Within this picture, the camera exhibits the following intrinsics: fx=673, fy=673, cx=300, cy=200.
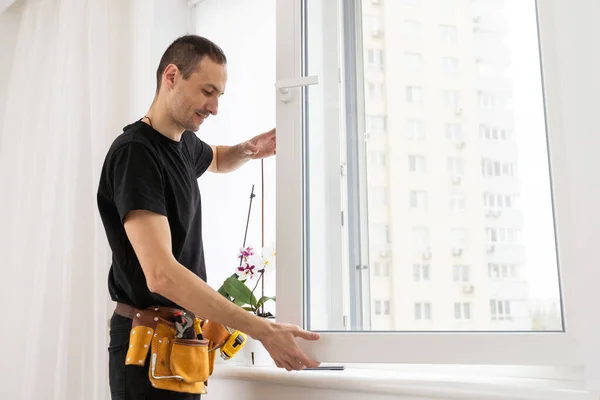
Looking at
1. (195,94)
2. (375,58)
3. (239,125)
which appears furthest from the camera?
(239,125)

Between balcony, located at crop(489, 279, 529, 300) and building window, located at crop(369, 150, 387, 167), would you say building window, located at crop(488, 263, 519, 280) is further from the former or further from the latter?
building window, located at crop(369, 150, 387, 167)

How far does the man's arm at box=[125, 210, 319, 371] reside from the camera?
59.4 inches

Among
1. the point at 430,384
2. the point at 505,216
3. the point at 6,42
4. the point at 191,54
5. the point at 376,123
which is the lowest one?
the point at 430,384

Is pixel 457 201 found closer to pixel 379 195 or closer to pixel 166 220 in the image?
pixel 379 195

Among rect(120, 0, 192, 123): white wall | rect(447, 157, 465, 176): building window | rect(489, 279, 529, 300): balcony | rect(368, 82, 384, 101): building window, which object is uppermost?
rect(120, 0, 192, 123): white wall

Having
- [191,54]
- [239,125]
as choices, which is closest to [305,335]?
[191,54]

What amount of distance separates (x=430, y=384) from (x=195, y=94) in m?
0.93

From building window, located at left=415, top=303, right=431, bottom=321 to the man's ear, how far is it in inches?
33.9

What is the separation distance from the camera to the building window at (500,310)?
1407mm

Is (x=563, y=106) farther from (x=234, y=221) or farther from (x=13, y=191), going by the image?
(x=13, y=191)

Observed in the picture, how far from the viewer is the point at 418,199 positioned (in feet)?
5.04

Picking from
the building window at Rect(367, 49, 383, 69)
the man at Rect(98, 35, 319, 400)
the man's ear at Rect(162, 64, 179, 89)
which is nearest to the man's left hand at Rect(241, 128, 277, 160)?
the man at Rect(98, 35, 319, 400)

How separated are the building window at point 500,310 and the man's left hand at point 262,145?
85cm

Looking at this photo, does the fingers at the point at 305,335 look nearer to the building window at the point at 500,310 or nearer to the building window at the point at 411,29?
the building window at the point at 500,310
